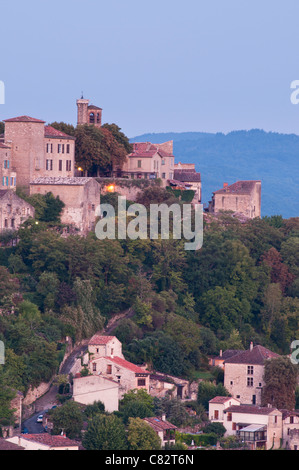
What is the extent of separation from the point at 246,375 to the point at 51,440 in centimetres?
1310

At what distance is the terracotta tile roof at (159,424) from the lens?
5481 centimetres

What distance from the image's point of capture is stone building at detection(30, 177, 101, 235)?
70.6m

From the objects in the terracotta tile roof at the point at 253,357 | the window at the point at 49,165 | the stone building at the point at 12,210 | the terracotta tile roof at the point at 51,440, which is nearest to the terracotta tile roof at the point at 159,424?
the terracotta tile roof at the point at 51,440

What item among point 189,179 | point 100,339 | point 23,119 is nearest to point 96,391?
point 100,339

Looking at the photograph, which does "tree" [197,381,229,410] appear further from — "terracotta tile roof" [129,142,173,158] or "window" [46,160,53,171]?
"terracotta tile roof" [129,142,173,158]

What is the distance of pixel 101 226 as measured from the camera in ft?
234

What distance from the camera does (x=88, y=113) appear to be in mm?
80875

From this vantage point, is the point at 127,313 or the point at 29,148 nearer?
the point at 127,313

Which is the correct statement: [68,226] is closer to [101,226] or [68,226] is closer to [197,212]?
[101,226]

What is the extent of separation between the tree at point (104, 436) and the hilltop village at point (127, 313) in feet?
0.21

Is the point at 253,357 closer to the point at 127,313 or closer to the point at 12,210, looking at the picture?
the point at 127,313

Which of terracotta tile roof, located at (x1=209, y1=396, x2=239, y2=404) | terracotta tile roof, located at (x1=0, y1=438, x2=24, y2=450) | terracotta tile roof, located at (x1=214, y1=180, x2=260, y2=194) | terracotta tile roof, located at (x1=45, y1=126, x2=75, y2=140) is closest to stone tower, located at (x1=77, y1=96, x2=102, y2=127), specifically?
terracotta tile roof, located at (x1=45, y1=126, x2=75, y2=140)

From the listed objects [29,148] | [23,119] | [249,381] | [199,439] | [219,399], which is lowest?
[199,439]

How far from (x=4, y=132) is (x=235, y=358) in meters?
20.3
